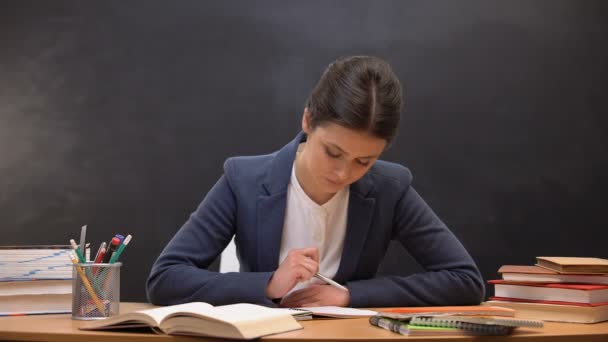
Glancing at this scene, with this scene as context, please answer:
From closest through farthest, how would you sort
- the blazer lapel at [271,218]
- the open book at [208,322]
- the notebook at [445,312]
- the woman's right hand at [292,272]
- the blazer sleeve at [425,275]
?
the open book at [208,322]
the notebook at [445,312]
the woman's right hand at [292,272]
the blazer sleeve at [425,275]
the blazer lapel at [271,218]

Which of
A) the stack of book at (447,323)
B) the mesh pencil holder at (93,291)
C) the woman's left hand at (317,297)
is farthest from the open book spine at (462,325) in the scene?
the mesh pencil holder at (93,291)

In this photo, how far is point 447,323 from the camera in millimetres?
1200

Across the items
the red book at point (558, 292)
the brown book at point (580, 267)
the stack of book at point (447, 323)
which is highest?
the brown book at point (580, 267)

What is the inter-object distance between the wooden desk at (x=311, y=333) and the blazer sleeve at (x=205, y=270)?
0.28 metres

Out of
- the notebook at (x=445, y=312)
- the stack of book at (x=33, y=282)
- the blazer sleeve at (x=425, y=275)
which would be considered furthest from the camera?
the blazer sleeve at (x=425, y=275)

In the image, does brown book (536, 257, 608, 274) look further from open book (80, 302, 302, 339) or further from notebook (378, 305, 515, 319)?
open book (80, 302, 302, 339)

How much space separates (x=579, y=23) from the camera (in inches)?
124

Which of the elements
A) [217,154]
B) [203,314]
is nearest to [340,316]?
[203,314]

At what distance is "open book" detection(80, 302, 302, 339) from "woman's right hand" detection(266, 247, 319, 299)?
0.31 meters

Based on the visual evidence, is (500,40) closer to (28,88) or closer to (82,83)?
(82,83)

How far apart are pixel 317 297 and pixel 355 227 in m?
0.33

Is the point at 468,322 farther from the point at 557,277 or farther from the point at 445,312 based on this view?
the point at 557,277

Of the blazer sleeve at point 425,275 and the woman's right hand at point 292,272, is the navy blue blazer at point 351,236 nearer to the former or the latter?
the blazer sleeve at point 425,275

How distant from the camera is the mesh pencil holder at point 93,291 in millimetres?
1372
